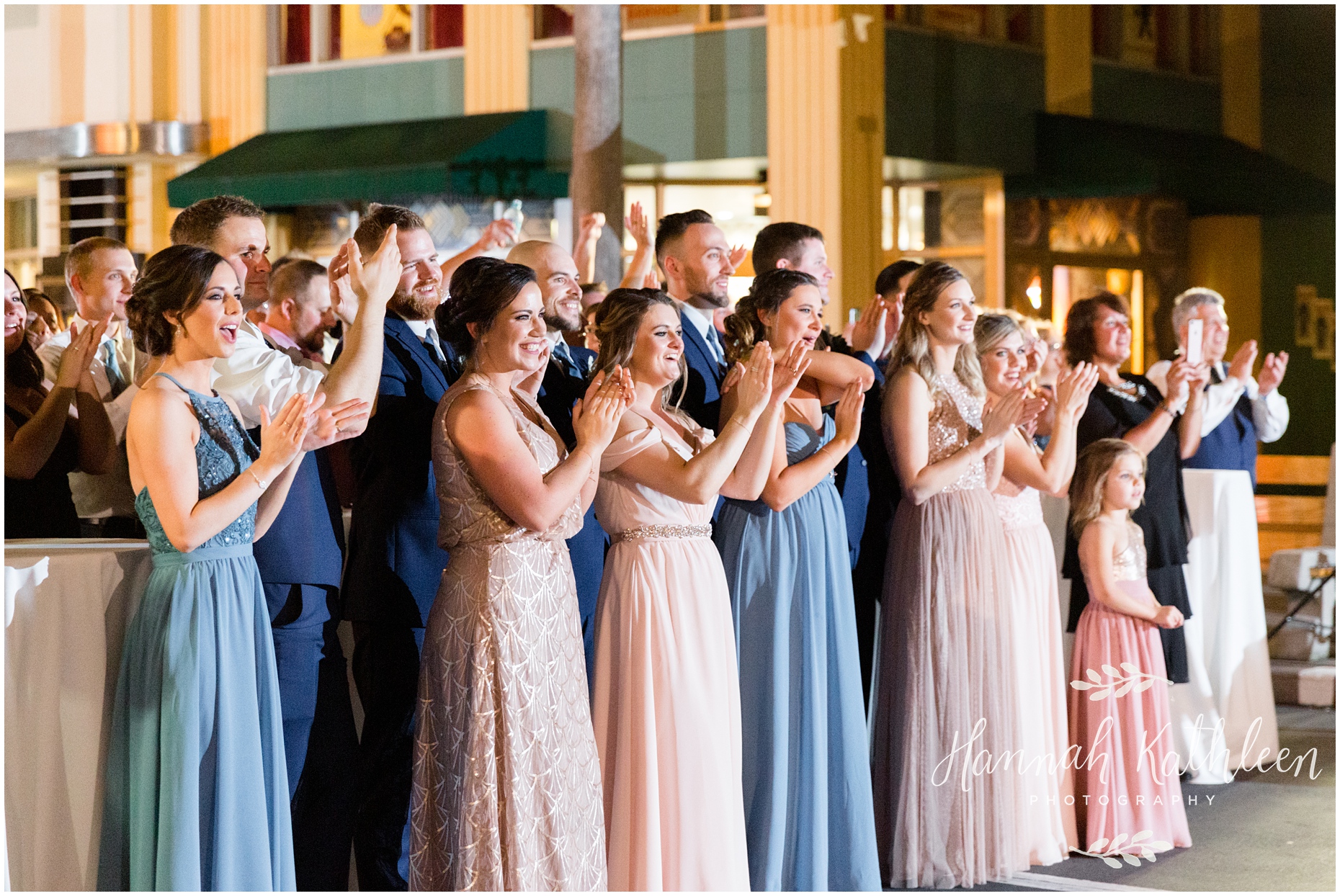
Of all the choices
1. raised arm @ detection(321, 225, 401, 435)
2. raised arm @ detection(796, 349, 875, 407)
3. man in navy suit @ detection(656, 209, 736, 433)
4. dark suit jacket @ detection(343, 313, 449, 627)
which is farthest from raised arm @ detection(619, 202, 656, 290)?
raised arm @ detection(321, 225, 401, 435)

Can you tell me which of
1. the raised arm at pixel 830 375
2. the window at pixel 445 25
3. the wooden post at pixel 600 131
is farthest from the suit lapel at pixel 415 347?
the window at pixel 445 25

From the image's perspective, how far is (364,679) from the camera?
162 inches

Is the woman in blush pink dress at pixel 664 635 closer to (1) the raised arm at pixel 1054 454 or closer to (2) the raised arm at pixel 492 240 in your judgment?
(2) the raised arm at pixel 492 240

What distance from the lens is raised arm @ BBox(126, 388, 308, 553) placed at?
328cm

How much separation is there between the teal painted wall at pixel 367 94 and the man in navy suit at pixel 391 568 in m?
11.7

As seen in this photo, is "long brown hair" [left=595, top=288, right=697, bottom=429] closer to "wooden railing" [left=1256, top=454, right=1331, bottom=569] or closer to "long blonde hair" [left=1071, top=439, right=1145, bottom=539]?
"long blonde hair" [left=1071, top=439, right=1145, bottom=539]

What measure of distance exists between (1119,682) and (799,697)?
1732 mm

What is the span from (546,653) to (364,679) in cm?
72

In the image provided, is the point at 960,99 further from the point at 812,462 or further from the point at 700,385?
the point at 812,462

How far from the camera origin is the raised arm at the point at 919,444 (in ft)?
16.0

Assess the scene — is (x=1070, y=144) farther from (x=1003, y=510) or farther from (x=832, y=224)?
(x=1003, y=510)

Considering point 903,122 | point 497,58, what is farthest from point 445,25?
point 903,122

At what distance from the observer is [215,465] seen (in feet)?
11.2

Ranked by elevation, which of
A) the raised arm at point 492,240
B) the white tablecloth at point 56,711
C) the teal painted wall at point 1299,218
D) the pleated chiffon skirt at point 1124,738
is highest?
the teal painted wall at point 1299,218
